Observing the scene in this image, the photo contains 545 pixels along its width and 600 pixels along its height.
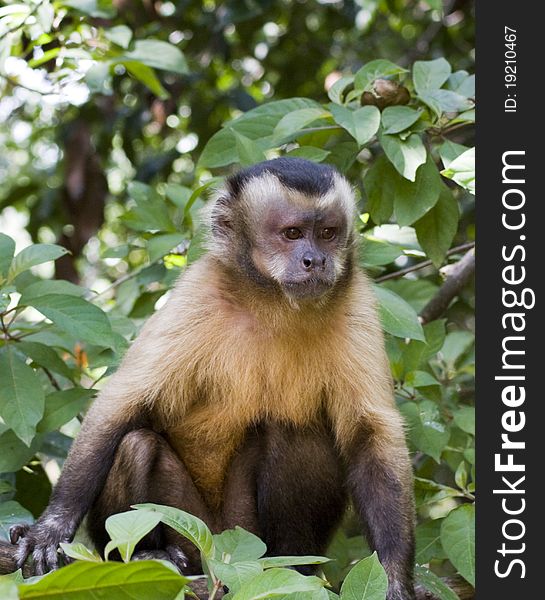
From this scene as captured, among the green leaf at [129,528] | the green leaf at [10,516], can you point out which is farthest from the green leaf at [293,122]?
the green leaf at [129,528]

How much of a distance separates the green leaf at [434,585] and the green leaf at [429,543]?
0.24 meters

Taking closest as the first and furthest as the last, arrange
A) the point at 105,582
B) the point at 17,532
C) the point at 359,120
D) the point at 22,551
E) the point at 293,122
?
the point at 105,582, the point at 22,551, the point at 17,532, the point at 359,120, the point at 293,122

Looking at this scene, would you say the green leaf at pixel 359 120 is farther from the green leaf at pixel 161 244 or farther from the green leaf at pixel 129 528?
the green leaf at pixel 129 528

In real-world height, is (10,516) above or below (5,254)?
below

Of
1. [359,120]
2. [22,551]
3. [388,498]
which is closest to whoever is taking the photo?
[22,551]

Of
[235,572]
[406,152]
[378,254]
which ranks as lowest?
[235,572]

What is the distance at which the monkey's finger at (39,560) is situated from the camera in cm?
428

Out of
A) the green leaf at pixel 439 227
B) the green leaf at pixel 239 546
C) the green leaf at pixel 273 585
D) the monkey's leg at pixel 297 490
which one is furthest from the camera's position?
the green leaf at pixel 439 227

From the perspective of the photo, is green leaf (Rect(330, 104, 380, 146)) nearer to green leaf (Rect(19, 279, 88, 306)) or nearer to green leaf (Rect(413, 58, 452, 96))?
green leaf (Rect(413, 58, 452, 96))

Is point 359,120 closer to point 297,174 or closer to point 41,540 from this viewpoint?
point 297,174

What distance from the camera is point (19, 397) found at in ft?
14.9

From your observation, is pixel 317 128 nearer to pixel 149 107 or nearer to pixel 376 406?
pixel 376 406

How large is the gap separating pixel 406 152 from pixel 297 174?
628 millimetres

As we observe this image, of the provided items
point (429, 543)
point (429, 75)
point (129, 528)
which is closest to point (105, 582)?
point (129, 528)
